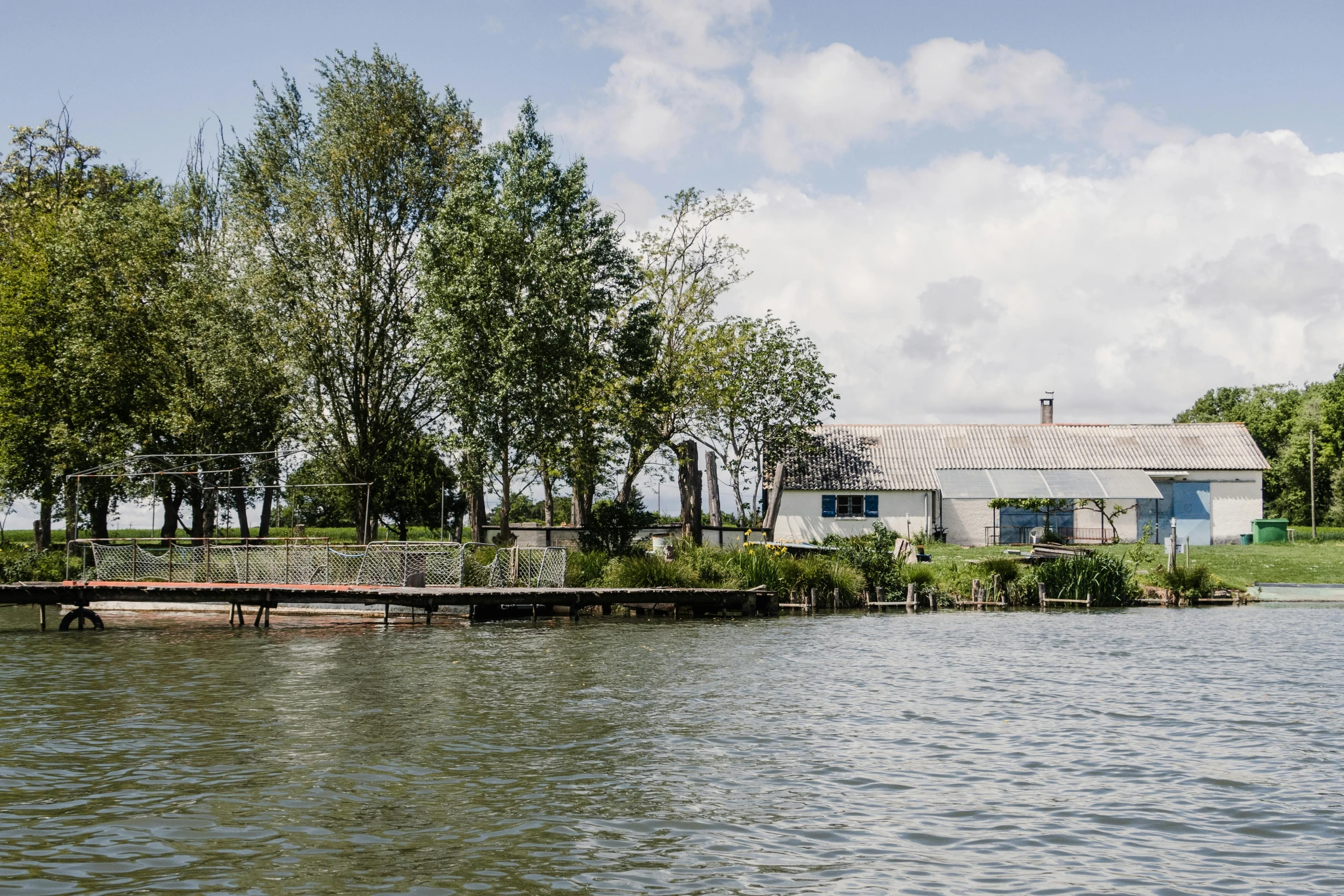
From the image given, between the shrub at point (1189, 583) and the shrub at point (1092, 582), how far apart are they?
1040mm

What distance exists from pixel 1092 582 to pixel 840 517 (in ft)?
59.1

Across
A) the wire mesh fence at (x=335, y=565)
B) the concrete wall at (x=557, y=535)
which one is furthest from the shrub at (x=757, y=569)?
the wire mesh fence at (x=335, y=565)

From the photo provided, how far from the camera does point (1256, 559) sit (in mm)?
43750

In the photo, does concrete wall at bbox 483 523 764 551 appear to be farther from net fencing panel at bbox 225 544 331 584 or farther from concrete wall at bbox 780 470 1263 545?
concrete wall at bbox 780 470 1263 545

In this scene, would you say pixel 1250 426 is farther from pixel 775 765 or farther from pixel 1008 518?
pixel 775 765

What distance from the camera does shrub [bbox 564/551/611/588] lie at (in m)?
33.5

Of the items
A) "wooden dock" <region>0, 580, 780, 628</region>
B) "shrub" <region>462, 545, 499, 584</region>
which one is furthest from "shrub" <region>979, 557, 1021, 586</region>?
"shrub" <region>462, 545, 499, 584</region>

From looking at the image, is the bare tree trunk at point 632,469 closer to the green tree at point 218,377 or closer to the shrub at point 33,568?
the green tree at point 218,377

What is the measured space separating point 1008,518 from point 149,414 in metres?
35.8

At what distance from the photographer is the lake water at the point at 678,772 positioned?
354 inches

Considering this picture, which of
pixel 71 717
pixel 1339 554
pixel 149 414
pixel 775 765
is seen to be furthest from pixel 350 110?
pixel 1339 554

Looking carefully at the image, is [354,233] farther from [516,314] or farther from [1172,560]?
[1172,560]

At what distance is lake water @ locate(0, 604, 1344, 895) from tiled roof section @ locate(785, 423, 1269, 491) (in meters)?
30.8

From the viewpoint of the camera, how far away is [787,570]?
34500 millimetres
